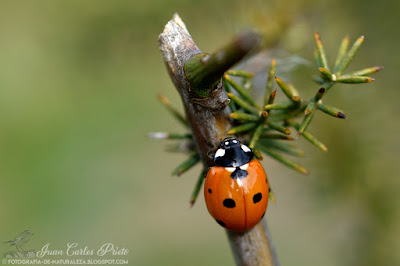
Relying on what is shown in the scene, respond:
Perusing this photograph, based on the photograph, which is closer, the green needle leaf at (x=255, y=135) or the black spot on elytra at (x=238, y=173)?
the green needle leaf at (x=255, y=135)

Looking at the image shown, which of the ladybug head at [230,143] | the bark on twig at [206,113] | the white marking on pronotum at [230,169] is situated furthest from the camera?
the white marking on pronotum at [230,169]

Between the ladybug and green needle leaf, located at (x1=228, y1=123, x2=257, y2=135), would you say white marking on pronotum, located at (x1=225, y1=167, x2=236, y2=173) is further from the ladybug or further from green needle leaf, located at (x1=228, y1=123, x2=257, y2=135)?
green needle leaf, located at (x1=228, y1=123, x2=257, y2=135)

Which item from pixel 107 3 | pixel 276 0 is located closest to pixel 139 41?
pixel 107 3

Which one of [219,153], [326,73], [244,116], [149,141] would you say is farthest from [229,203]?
[149,141]

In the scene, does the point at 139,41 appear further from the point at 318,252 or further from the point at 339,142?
the point at 318,252

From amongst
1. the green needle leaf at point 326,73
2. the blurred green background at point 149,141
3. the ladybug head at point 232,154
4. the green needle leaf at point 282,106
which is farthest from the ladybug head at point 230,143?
the blurred green background at point 149,141

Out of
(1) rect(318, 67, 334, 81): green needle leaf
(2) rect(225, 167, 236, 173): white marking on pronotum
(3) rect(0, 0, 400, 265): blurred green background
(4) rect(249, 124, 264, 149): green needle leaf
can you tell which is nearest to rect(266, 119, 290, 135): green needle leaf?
(4) rect(249, 124, 264, 149): green needle leaf

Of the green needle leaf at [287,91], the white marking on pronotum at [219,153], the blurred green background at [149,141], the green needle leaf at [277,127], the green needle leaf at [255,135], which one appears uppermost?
the green needle leaf at [287,91]

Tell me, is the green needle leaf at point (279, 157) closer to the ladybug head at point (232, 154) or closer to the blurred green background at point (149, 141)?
the ladybug head at point (232, 154)
